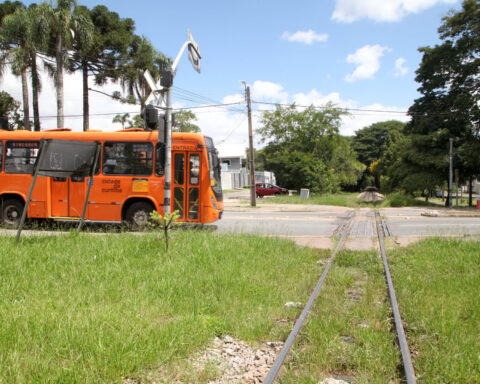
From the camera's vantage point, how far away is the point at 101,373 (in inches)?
119

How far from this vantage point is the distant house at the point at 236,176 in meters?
55.0

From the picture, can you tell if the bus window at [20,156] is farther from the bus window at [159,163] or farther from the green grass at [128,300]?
the green grass at [128,300]

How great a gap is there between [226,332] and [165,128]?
6273 millimetres

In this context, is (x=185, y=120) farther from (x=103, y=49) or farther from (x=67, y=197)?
(x=67, y=197)

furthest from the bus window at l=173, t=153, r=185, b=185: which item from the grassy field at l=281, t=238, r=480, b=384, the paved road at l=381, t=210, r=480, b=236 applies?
the paved road at l=381, t=210, r=480, b=236

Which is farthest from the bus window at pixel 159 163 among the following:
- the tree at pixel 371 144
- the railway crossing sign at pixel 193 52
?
the tree at pixel 371 144

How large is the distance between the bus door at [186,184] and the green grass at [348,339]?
6042 millimetres

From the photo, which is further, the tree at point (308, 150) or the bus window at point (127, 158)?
the tree at point (308, 150)

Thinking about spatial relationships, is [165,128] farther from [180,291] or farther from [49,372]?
[49,372]

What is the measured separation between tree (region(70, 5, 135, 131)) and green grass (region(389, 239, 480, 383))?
79.1ft

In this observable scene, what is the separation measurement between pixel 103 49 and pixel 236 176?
117ft

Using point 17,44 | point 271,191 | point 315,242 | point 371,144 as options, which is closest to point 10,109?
point 17,44

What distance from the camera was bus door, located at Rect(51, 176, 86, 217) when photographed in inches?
442

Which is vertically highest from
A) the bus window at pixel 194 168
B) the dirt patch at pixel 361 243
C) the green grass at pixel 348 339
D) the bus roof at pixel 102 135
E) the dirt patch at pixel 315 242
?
the bus roof at pixel 102 135
